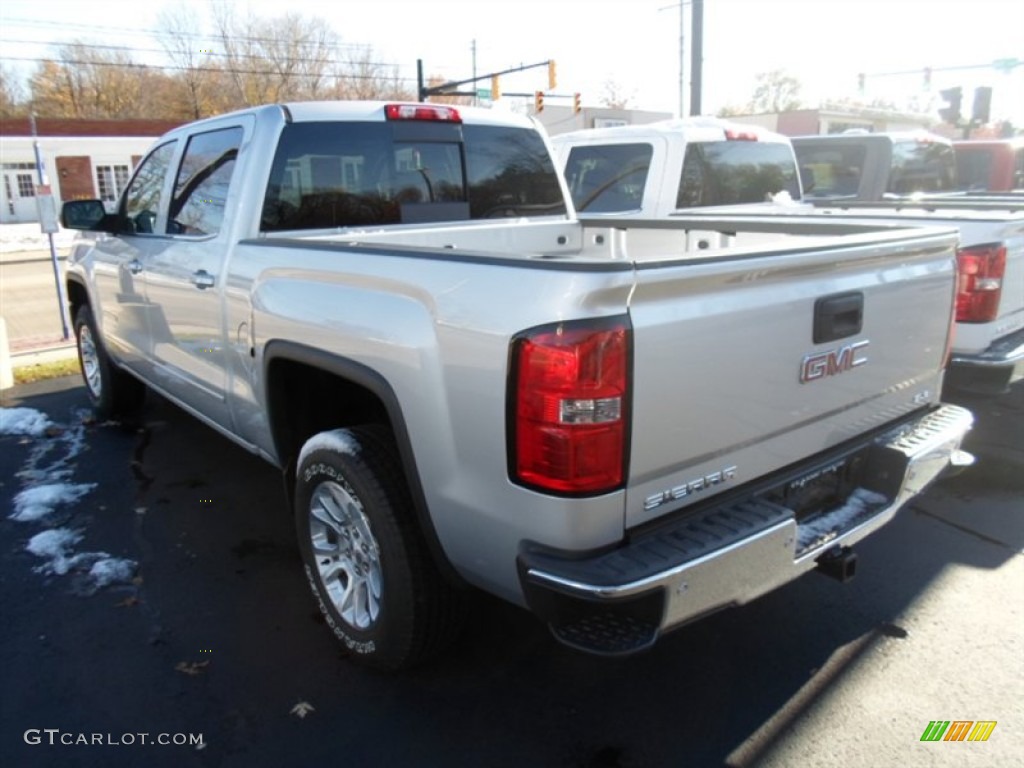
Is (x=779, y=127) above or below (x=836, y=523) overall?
above

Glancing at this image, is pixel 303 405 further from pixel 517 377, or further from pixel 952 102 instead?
pixel 952 102

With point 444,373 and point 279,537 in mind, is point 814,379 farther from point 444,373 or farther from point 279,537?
point 279,537

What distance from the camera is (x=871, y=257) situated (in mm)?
2758

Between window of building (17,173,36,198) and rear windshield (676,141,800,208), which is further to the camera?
window of building (17,173,36,198)

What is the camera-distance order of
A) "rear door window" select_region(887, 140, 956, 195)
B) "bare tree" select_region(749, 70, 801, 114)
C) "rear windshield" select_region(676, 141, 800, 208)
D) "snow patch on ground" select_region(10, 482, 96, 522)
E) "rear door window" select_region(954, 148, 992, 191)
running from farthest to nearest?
1. "bare tree" select_region(749, 70, 801, 114)
2. "rear door window" select_region(954, 148, 992, 191)
3. "rear door window" select_region(887, 140, 956, 195)
4. "rear windshield" select_region(676, 141, 800, 208)
5. "snow patch on ground" select_region(10, 482, 96, 522)

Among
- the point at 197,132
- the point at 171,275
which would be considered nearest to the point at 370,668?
the point at 171,275

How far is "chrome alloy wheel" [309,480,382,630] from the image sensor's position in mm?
2891

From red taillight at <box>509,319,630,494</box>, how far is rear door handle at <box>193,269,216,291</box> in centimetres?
214

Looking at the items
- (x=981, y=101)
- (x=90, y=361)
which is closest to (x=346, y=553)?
(x=90, y=361)

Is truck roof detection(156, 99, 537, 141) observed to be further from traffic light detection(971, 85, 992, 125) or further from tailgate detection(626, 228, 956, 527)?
traffic light detection(971, 85, 992, 125)

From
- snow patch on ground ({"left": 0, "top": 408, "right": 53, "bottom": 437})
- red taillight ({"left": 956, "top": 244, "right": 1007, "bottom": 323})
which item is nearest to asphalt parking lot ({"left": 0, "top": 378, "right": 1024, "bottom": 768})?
red taillight ({"left": 956, "top": 244, "right": 1007, "bottom": 323})

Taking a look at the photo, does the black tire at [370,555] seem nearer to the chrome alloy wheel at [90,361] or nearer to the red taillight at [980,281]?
the red taillight at [980,281]

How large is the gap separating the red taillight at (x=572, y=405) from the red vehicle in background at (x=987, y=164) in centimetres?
1185

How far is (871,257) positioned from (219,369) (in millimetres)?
2853
